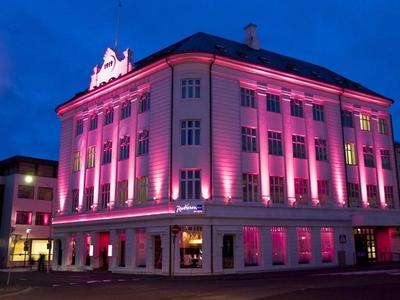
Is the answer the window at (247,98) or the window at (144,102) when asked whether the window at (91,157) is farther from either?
the window at (247,98)

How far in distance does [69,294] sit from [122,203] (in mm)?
20029

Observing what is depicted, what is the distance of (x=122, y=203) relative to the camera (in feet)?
136

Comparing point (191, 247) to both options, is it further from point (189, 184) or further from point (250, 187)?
point (250, 187)

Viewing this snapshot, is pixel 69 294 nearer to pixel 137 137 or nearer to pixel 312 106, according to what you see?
pixel 137 137

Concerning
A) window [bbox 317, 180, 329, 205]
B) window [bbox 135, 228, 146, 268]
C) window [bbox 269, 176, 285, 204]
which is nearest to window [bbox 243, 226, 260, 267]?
window [bbox 269, 176, 285, 204]

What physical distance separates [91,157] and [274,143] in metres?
18.4

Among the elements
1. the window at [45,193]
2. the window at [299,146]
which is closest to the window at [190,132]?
the window at [299,146]

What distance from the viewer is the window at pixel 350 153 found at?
46.5 metres

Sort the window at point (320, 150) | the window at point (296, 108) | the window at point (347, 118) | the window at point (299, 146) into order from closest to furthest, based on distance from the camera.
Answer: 1. the window at point (299, 146)
2. the window at point (296, 108)
3. the window at point (320, 150)
4. the window at point (347, 118)

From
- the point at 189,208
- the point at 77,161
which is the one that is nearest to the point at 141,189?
the point at 189,208

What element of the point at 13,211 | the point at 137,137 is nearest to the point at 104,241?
the point at 137,137

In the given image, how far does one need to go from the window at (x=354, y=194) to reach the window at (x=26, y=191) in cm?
4375

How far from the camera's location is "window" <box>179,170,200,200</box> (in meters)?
35.6

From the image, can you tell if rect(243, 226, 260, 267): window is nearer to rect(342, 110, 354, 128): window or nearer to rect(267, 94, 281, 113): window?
rect(267, 94, 281, 113): window
